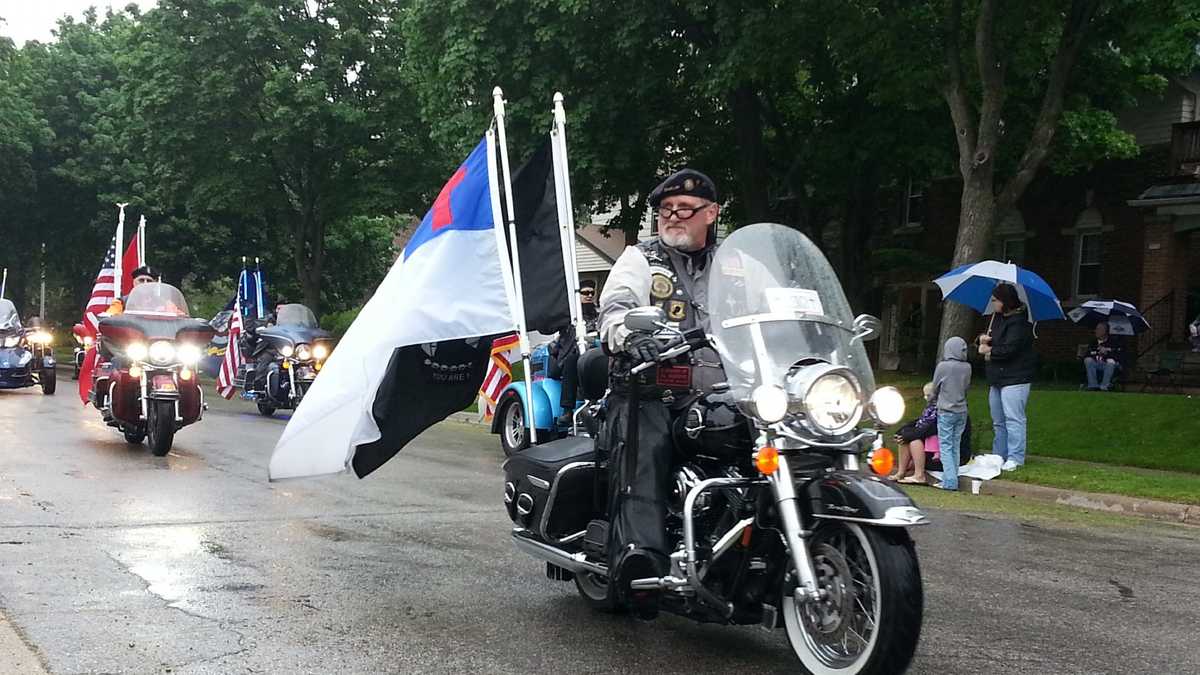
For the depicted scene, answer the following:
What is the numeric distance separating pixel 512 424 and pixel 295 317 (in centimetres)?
633

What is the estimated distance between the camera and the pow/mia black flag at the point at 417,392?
20.0 feet

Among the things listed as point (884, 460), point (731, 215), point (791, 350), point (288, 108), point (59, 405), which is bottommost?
point (59, 405)

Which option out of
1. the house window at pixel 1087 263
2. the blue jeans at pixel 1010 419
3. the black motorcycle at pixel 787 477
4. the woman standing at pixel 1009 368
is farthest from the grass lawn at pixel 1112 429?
the black motorcycle at pixel 787 477

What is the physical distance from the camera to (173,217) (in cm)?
4116

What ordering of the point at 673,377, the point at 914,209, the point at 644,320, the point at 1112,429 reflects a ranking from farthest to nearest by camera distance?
the point at 914,209 → the point at 1112,429 → the point at 673,377 → the point at 644,320

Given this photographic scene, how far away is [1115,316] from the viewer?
73.0ft

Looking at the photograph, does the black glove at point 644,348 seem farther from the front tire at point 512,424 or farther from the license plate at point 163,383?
the front tire at point 512,424

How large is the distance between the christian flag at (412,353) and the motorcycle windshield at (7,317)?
17.2 m

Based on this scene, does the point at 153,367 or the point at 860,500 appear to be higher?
the point at 860,500

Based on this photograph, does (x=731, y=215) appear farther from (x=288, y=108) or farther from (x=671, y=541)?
(x=671, y=541)

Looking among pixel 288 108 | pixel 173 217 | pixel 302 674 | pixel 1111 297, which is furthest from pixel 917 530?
pixel 173 217

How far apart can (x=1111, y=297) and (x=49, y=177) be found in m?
35.0

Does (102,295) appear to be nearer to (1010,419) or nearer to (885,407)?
(1010,419)

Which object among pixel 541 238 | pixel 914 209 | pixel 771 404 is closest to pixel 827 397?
pixel 771 404
